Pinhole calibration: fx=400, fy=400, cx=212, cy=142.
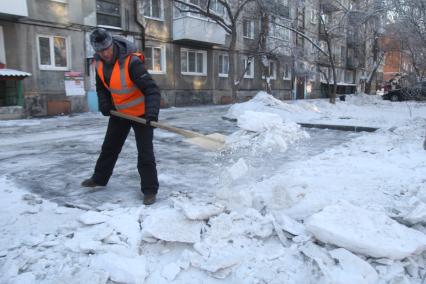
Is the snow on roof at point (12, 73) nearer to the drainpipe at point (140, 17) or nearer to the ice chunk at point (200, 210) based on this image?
the drainpipe at point (140, 17)

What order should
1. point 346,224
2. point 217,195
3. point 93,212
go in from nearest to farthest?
point 346,224, point 93,212, point 217,195

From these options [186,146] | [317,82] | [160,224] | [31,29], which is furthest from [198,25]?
[160,224]

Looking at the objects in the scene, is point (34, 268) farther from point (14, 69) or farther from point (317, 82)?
point (317, 82)

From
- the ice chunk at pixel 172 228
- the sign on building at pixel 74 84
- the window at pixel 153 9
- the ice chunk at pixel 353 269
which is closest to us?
the ice chunk at pixel 353 269

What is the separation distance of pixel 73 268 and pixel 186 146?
4.83 metres

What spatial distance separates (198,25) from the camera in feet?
63.9

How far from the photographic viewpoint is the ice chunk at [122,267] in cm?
244

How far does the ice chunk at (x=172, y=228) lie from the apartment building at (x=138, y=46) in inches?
459

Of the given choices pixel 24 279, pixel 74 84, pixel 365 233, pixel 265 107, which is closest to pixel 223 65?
pixel 74 84

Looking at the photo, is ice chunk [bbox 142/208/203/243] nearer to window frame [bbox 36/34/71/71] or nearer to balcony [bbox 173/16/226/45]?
window frame [bbox 36/34/71/71]

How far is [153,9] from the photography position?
61.6 ft

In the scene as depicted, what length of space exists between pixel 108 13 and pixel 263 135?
12.2m

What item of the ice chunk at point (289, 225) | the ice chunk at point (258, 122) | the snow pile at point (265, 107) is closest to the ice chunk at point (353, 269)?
the ice chunk at point (289, 225)

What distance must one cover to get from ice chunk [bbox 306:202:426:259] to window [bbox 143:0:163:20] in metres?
17.0
